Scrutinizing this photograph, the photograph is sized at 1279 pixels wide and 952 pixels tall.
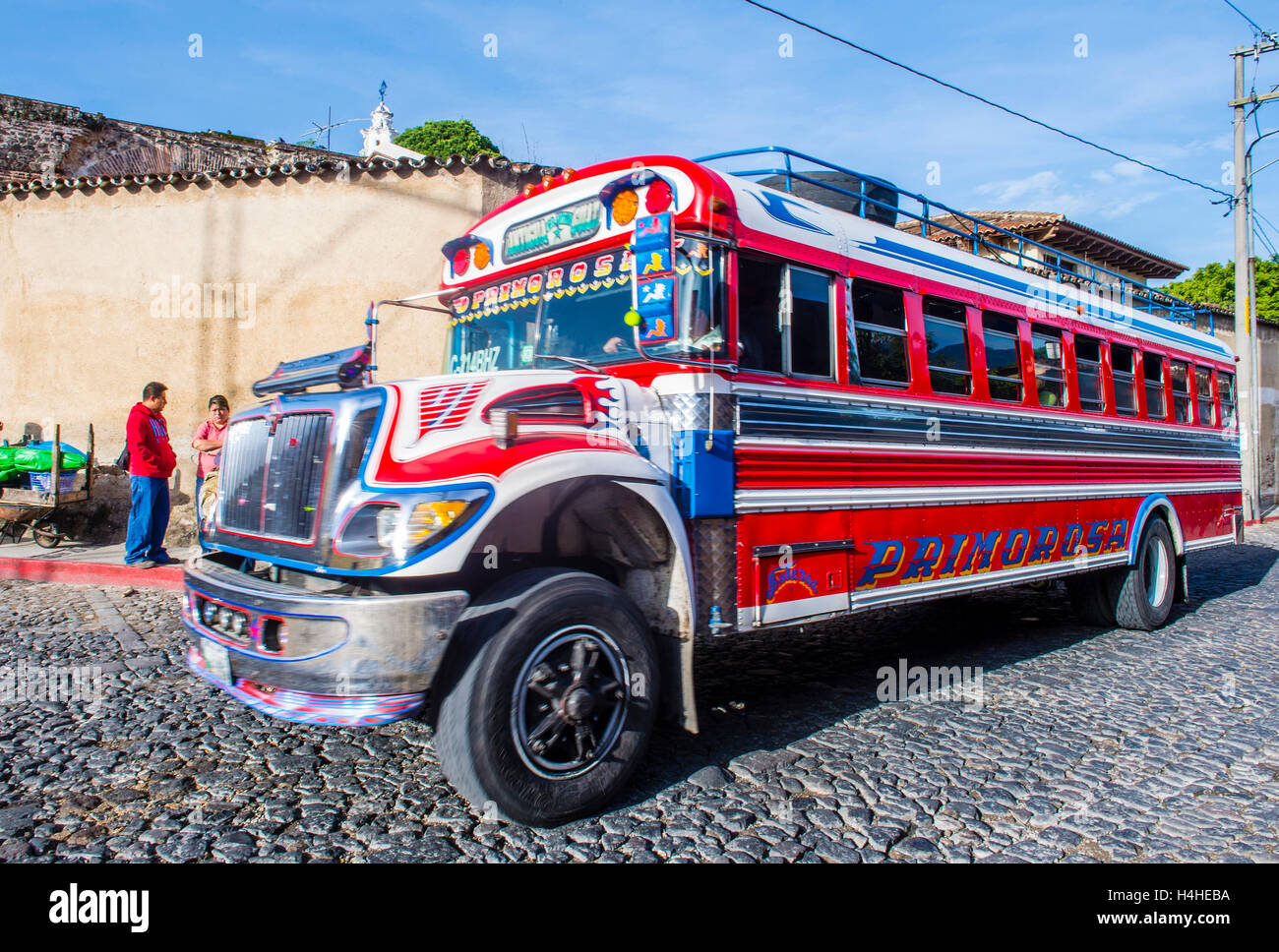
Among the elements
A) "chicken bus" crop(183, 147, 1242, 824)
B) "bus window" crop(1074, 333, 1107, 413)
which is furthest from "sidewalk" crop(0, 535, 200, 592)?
"bus window" crop(1074, 333, 1107, 413)

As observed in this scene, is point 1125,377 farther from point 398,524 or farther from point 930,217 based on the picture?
point 398,524

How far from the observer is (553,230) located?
4.38 meters

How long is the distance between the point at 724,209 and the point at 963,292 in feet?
8.03

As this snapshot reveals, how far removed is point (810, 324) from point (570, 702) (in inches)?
93.1

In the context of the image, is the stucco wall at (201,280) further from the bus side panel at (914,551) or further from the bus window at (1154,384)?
the bus window at (1154,384)

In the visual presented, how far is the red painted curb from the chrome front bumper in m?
5.86

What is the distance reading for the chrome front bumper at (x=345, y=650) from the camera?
2.85 m

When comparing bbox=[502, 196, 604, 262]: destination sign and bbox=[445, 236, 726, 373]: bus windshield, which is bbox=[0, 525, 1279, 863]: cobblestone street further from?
bbox=[502, 196, 604, 262]: destination sign

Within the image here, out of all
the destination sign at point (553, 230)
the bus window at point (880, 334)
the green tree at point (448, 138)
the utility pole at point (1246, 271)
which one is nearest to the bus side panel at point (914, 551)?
the bus window at point (880, 334)

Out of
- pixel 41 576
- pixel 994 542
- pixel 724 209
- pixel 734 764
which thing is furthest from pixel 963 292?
pixel 41 576

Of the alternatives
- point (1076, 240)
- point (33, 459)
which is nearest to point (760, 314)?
point (33, 459)

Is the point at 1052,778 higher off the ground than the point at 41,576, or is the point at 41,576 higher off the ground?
the point at 41,576
